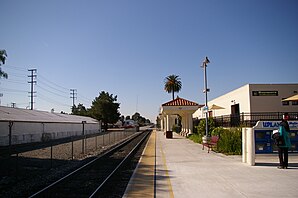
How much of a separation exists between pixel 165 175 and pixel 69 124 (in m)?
38.9

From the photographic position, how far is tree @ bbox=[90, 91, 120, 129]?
87.6 meters

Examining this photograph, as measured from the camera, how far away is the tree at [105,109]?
87625 millimetres

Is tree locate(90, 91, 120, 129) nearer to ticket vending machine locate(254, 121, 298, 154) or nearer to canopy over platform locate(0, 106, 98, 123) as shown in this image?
canopy over platform locate(0, 106, 98, 123)

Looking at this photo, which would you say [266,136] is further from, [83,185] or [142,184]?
[83,185]

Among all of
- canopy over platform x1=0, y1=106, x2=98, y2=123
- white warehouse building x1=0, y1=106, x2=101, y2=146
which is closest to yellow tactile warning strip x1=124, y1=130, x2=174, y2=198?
white warehouse building x1=0, y1=106, x2=101, y2=146

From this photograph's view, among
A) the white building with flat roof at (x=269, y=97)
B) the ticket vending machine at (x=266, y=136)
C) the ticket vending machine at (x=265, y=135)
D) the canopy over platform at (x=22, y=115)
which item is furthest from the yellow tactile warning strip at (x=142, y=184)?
the canopy over platform at (x=22, y=115)

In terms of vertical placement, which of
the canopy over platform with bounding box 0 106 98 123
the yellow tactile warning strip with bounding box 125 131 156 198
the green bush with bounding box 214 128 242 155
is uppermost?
the canopy over platform with bounding box 0 106 98 123

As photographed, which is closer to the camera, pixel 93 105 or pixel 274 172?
pixel 274 172

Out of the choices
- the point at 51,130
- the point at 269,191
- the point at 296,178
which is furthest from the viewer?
the point at 51,130

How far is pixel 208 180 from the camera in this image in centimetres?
959

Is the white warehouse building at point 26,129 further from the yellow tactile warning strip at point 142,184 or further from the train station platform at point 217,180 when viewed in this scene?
the train station platform at point 217,180

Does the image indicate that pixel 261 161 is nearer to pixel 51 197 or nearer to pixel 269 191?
pixel 269 191

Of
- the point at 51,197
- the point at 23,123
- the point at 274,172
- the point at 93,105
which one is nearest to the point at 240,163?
the point at 274,172

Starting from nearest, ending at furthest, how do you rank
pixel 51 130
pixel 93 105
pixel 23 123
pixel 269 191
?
pixel 269 191
pixel 23 123
pixel 51 130
pixel 93 105
